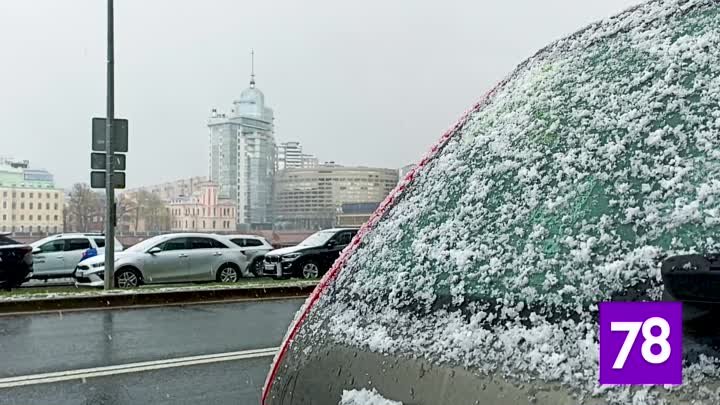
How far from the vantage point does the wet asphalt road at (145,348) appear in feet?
16.1

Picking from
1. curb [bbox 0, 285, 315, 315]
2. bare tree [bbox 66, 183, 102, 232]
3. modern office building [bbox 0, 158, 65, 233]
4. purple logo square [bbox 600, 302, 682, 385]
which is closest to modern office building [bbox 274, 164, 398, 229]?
bare tree [bbox 66, 183, 102, 232]

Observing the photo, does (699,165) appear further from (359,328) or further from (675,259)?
(359,328)

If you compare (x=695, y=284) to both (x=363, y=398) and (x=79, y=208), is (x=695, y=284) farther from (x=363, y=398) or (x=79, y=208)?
(x=79, y=208)

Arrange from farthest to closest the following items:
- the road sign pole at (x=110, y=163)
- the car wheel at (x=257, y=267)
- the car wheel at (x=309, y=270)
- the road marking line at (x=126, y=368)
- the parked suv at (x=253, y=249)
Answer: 1. the car wheel at (x=257, y=267)
2. the parked suv at (x=253, y=249)
3. the car wheel at (x=309, y=270)
4. the road sign pole at (x=110, y=163)
5. the road marking line at (x=126, y=368)

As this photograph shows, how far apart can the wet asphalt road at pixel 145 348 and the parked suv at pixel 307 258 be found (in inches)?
216

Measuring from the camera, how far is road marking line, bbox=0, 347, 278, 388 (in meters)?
5.36

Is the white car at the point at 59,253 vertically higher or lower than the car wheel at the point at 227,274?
higher

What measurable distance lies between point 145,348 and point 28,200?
68.2m

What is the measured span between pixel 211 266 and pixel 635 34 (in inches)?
559

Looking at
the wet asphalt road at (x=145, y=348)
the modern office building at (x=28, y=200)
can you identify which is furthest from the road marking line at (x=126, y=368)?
the modern office building at (x=28, y=200)

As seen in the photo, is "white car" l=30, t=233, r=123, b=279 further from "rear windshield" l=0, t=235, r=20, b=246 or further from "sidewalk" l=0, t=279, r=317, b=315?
"sidewalk" l=0, t=279, r=317, b=315

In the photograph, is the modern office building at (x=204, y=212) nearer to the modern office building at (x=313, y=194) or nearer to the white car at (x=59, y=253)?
the modern office building at (x=313, y=194)

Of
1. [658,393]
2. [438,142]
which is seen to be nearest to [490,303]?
[658,393]

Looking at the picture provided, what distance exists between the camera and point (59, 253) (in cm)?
1772
